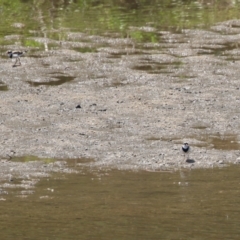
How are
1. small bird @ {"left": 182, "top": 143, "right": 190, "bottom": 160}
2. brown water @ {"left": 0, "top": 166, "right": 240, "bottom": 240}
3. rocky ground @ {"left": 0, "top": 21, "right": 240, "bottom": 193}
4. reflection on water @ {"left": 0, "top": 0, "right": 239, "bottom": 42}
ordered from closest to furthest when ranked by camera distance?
brown water @ {"left": 0, "top": 166, "right": 240, "bottom": 240} → small bird @ {"left": 182, "top": 143, "right": 190, "bottom": 160} → rocky ground @ {"left": 0, "top": 21, "right": 240, "bottom": 193} → reflection on water @ {"left": 0, "top": 0, "right": 239, "bottom": 42}

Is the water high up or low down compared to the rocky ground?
up

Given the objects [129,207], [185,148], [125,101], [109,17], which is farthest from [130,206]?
[109,17]

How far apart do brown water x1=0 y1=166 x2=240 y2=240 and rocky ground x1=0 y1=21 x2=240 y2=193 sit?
0.65 metres

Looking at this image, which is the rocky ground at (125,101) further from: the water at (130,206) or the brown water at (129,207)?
the brown water at (129,207)

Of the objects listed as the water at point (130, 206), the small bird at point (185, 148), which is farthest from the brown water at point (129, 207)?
the small bird at point (185, 148)

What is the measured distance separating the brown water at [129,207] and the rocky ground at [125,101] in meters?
0.65

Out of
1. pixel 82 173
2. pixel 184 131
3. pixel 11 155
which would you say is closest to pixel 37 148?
pixel 11 155

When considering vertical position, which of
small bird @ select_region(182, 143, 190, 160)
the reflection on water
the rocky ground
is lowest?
the reflection on water

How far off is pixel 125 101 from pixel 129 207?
5.82m

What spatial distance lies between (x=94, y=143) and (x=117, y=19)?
1244 cm

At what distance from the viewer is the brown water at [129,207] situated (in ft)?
31.5

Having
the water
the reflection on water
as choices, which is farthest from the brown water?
the reflection on water

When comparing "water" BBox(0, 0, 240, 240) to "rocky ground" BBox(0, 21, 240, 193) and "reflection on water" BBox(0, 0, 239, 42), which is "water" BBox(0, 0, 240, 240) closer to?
"rocky ground" BBox(0, 21, 240, 193)

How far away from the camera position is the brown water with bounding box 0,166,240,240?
961cm
